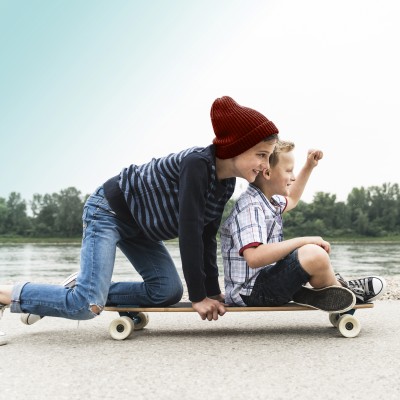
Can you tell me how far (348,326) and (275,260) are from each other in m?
0.60

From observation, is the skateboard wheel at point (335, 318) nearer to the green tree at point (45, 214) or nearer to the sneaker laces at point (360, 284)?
the sneaker laces at point (360, 284)

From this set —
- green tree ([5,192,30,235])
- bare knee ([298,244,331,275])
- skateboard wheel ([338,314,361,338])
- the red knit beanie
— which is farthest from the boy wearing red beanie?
green tree ([5,192,30,235])

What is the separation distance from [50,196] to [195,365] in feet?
271

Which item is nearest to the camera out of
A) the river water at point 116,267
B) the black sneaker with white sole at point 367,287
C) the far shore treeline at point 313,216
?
the black sneaker with white sole at point 367,287

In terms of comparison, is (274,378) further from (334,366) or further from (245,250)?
(245,250)

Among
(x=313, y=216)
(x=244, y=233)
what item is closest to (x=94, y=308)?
(x=244, y=233)

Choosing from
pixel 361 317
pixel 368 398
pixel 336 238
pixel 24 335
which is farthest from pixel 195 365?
pixel 336 238

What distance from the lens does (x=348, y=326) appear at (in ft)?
10.8

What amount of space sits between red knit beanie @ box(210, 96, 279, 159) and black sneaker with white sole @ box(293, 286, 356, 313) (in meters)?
0.90

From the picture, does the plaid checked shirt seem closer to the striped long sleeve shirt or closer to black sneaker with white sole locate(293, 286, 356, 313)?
the striped long sleeve shirt

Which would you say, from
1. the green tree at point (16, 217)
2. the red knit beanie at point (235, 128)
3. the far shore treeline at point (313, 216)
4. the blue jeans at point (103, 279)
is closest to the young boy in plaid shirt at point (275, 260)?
the red knit beanie at point (235, 128)

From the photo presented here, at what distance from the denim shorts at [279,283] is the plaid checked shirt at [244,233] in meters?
0.05

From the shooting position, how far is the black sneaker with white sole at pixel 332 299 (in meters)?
3.17

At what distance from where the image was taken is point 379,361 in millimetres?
2703
